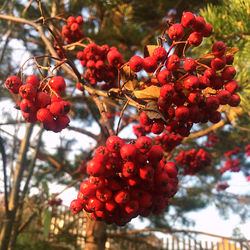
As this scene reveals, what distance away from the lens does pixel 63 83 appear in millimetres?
842

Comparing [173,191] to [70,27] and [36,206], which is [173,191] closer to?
[70,27]

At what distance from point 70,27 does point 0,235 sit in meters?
1.52

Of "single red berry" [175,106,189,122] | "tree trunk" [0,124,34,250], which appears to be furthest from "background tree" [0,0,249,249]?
"single red berry" [175,106,189,122]

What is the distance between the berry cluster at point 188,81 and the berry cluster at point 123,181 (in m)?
0.11

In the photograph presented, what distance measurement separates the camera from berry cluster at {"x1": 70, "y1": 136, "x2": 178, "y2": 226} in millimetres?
661

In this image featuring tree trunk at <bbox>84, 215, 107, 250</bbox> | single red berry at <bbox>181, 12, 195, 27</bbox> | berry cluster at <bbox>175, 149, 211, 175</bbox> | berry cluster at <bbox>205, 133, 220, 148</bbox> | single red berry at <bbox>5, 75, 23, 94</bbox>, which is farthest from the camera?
berry cluster at <bbox>205, 133, 220, 148</bbox>

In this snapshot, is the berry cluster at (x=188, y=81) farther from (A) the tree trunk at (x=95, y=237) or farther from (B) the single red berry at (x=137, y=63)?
(A) the tree trunk at (x=95, y=237)

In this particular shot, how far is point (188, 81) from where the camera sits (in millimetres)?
697

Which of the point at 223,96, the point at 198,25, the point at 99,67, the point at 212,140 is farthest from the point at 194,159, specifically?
the point at 198,25

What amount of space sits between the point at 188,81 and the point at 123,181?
0.36m

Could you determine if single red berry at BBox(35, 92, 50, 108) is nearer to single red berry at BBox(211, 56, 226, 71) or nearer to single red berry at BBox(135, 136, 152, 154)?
single red berry at BBox(135, 136, 152, 154)

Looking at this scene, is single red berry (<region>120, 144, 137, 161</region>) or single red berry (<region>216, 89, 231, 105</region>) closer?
single red berry (<region>120, 144, 137, 161</region>)

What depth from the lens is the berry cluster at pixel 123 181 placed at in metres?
0.66

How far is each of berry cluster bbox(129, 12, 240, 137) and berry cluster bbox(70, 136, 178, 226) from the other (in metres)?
0.11
